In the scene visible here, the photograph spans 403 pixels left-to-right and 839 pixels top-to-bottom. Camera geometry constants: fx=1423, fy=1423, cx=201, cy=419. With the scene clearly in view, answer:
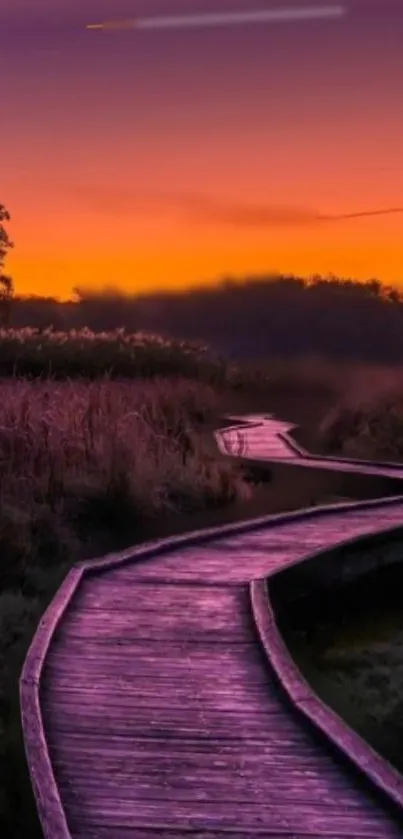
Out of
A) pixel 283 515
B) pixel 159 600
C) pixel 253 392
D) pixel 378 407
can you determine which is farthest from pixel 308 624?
pixel 253 392

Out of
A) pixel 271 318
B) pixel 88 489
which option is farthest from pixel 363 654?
pixel 271 318

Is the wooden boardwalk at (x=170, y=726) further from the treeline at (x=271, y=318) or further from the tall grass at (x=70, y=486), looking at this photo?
the treeline at (x=271, y=318)

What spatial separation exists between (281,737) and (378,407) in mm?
15291

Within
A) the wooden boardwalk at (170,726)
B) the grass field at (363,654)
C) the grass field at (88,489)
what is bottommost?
the grass field at (363,654)

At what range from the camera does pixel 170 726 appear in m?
5.02

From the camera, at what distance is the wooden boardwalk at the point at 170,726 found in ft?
13.6

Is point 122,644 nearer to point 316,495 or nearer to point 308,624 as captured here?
point 308,624

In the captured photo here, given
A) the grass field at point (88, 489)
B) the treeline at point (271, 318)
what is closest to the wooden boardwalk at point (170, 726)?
the grass field at point (88, 489)

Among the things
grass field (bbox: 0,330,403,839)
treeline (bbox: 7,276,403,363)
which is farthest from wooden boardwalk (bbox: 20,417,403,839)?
treeline (bbox: 7,276,403,363)

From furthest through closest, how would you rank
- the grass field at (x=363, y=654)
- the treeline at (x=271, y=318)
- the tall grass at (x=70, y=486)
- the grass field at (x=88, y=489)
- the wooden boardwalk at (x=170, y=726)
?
the treeline at (x=271, y=318), the tall grass at (x=70, y=486), the grass field at (x=88, y=489), the grass field at (x=363, y=654), the wooden boardwalk at (x=170, y=726)

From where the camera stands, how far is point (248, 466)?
522 inches

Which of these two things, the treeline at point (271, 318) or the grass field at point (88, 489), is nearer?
the grass field at point (88, 489)

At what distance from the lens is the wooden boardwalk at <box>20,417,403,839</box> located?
4152mm

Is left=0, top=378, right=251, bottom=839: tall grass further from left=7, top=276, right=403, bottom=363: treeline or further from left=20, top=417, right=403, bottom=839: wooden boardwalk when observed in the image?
left=7, top=276, right=403, bottom=363: treeline
